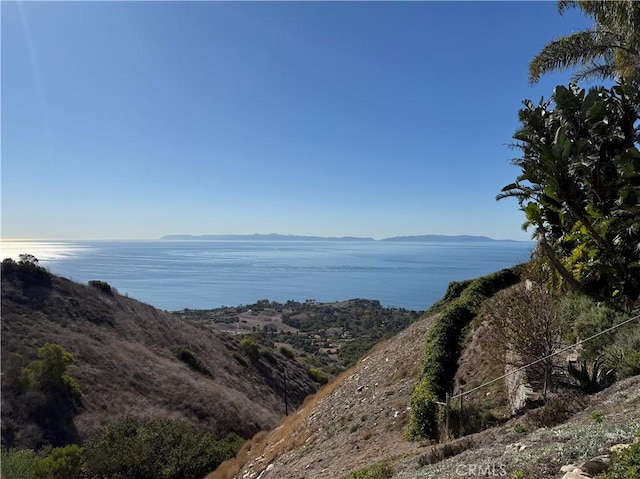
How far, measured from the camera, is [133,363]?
32.8 meters

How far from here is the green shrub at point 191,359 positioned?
3906 cm

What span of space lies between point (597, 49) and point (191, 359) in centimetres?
3971

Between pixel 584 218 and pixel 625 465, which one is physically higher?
pixel 584 218

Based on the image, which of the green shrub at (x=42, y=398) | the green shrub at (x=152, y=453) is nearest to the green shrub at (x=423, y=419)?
the green shrub at (x=152, y=453)

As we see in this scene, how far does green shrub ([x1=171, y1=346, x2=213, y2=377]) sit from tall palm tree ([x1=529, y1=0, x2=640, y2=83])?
122 ft

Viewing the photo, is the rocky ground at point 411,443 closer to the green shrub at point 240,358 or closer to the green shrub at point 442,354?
the green shrub at point 442,354

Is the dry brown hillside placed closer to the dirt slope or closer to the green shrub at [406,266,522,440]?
the dirt slope

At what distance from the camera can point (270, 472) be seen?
38.2ft

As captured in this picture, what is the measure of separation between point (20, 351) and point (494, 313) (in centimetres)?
3193

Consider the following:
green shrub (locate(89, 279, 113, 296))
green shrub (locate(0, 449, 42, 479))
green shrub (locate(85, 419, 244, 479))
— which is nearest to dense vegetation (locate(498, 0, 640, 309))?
green shrub (locate(85, 419, 244, 479))

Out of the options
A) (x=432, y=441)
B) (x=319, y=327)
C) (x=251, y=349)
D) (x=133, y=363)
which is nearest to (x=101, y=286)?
(x=133, y=363)

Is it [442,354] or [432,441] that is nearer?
[432,441]

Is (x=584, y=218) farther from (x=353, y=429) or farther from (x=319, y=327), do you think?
(x=319, y=327)

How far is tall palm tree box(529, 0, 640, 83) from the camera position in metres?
10.3
